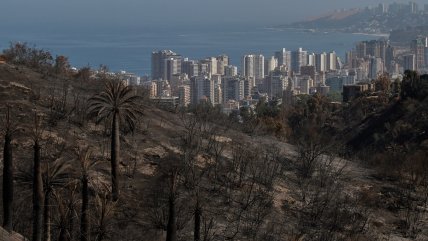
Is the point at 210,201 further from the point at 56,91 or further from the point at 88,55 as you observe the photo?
the point at 88,55

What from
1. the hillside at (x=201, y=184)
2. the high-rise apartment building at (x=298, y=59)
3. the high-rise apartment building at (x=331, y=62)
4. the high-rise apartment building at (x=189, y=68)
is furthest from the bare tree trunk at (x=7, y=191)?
the high-rise apartment building at (x=298, y=59)

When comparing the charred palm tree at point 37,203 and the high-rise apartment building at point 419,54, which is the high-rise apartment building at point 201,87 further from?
the charred palm tree at point 37,203

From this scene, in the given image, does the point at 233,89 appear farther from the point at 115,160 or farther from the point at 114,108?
the point at 114,108

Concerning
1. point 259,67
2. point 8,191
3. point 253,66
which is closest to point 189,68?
point 253,66

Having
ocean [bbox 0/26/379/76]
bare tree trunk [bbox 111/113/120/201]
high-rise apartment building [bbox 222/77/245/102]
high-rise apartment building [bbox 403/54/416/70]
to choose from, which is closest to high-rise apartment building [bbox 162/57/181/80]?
ocean [bbox 0/26/379/76]

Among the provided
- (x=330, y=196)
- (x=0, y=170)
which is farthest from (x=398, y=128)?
(x=0, y=170)

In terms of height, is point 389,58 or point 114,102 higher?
point 389,58
